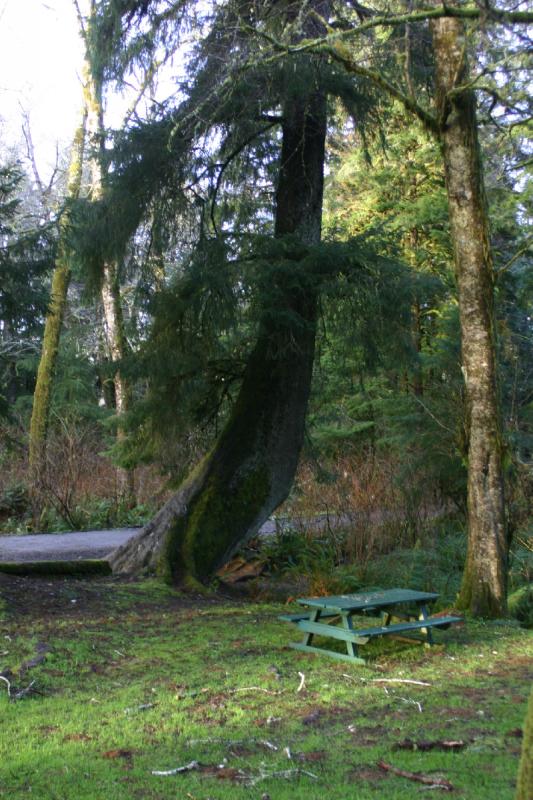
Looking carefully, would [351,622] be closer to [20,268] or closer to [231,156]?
[20,268]

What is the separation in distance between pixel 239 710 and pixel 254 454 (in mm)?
4981

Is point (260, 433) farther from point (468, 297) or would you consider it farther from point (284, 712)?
point (284, 712)

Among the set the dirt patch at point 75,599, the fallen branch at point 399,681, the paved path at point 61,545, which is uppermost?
the paved path at point 61,545

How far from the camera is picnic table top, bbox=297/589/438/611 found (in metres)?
6.19

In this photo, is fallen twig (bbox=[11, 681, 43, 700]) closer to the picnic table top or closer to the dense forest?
the picnic table top

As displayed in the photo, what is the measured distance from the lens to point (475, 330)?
25.4 ft

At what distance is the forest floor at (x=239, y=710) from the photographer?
3756mm

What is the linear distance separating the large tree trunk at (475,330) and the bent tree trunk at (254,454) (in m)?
1.81

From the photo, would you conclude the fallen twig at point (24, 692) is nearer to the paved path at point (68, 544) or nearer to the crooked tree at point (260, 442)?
the crooked tree at point (260, 442)

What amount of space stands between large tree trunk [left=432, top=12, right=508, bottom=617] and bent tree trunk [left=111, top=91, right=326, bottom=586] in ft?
5.95

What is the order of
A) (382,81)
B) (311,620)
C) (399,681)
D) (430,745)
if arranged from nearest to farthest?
(430,745)
(399,681)
(311,620)
(382,81)

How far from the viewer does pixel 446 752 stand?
4.12 m

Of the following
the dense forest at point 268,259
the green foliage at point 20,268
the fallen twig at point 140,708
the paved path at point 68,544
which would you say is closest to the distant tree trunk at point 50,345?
the paved path at point 68,544

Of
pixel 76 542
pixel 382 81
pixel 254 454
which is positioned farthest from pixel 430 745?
pixel 76 542
